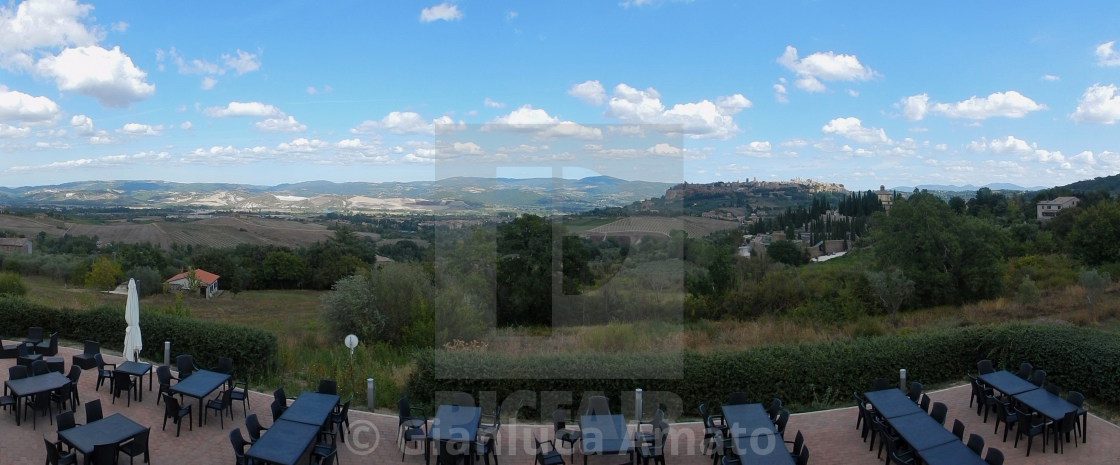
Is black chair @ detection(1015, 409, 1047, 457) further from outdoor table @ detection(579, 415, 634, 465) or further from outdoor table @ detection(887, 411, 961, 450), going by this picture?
outdoor table @ detection(579, 415, 634, 465)

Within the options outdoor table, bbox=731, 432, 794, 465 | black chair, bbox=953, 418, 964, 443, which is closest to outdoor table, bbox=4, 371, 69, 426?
outdoor table, bbox=731, 432, 794, 465

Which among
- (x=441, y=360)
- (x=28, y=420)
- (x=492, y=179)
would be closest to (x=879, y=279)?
(x=492, y=179)

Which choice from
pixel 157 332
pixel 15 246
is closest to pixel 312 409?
pixel 157 332

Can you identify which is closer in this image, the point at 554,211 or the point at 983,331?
the point at 983,331

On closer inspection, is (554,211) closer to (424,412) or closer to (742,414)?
(424,412)

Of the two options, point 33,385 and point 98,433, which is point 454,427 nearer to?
point 98,433

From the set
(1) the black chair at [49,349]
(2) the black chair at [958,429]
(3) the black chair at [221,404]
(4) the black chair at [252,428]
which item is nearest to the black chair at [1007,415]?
(2) the black chair at [958,429]

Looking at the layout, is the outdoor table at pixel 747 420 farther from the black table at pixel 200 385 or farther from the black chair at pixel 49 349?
the black chair at pixel 49 349
